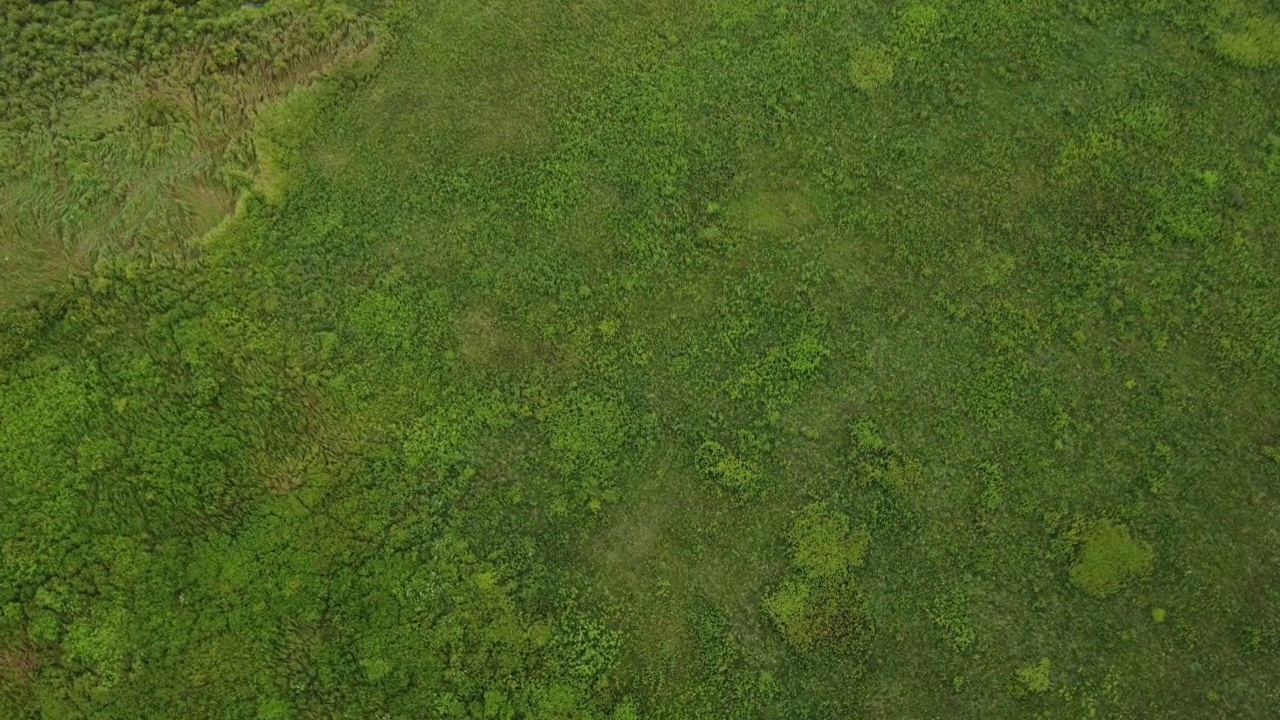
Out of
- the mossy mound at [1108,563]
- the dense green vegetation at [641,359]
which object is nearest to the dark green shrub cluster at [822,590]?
the dense green vegetation at [641,359]

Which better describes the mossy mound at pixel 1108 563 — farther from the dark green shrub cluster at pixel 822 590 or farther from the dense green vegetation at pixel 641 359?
the dark green shrub cluster at pixel 822 590

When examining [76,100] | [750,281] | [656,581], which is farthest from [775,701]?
[76,100]

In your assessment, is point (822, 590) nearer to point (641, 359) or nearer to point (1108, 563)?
point (1108, 563)

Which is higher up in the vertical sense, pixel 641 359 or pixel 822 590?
pixel 641 359

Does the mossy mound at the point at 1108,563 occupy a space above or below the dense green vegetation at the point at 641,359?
below

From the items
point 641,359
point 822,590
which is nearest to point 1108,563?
point 822,590
